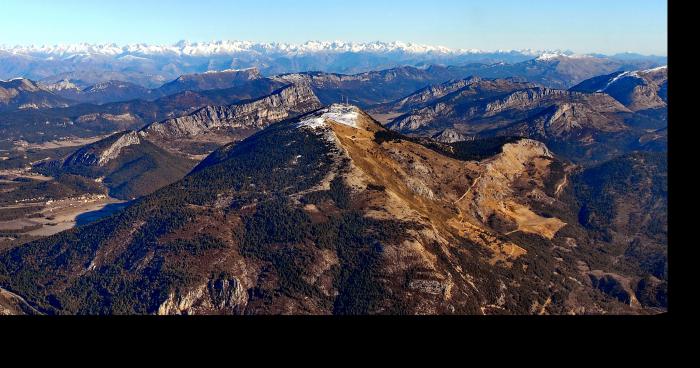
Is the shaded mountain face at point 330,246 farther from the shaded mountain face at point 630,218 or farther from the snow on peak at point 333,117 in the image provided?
the snow on peak at point 333,117

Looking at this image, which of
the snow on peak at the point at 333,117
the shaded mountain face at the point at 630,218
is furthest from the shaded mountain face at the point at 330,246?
the snow on peak at the point at 333,117

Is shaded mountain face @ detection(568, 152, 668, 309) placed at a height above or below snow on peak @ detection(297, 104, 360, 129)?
below

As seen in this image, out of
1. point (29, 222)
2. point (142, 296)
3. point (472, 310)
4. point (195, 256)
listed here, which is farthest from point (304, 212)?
point (29, 222)

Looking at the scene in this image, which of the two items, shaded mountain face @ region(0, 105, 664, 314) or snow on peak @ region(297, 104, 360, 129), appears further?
snow on peak @ region(297, 104, 360, 129)

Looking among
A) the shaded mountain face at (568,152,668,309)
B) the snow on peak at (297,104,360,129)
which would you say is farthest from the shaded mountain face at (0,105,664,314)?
the snow on peak at (297,104,360,129)

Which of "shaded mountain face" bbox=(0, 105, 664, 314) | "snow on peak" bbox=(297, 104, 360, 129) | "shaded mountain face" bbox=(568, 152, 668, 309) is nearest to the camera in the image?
"shaded mountain face" bbox=(0, 105, 664, 314)

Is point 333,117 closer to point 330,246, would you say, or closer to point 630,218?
point 330,246

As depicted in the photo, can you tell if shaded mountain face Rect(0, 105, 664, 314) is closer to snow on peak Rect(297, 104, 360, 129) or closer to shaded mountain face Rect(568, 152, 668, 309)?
shaded mountain face Rect(568, 152, 668, 309)

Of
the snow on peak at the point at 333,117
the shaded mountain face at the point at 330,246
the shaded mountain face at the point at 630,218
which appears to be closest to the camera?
the shaded mountain face at the point at 330,246
